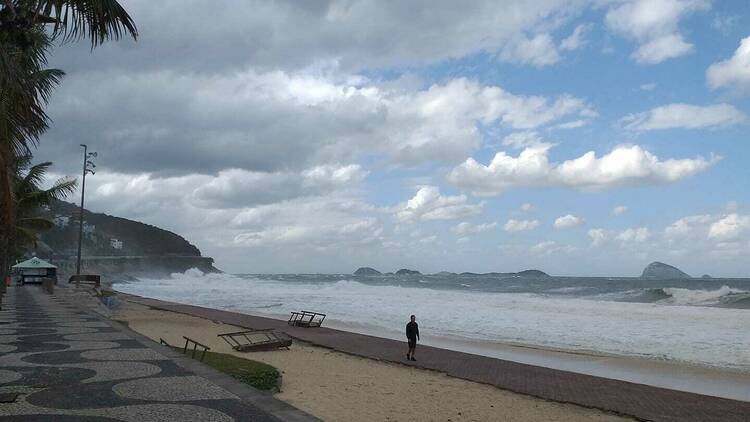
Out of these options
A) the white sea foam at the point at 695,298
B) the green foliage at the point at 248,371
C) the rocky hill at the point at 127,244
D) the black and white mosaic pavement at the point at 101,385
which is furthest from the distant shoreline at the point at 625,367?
the rocky hill at the point at 127,244

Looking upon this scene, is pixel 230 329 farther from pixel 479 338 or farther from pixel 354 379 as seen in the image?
pixel 354 379

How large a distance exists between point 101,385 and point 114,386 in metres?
0.22

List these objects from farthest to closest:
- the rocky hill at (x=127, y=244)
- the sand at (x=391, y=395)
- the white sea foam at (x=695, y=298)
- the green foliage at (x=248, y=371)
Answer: the rocky hill at (x=127, y=244)
the white sea foam at (x=695, y=298)
the green foliage at (x=248, y=371)
the sand at (x=391, y=395)

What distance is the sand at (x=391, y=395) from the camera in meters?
9.09

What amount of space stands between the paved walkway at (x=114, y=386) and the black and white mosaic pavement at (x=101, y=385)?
11mm

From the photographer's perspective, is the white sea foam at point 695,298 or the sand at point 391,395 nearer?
the sand at point 391,395

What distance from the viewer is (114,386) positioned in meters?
8.62

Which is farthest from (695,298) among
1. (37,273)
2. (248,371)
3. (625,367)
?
(37,273)

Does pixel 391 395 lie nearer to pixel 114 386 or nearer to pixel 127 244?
pixel 114 386

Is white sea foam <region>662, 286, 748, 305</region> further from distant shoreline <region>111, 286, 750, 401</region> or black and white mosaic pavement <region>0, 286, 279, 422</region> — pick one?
black and white mosaic pavement <region>0, 286, 279, 422</region>

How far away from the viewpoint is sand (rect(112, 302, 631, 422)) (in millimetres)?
9086

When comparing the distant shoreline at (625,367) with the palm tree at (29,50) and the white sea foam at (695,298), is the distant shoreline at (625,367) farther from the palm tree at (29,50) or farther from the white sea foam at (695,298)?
the white sea foam at (695,298)

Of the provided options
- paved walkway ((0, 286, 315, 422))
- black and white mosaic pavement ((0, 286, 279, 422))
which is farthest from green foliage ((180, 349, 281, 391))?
black and white mosaic pavement ((0, 286, 279, 422))

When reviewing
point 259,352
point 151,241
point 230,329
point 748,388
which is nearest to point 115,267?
point 151,241
